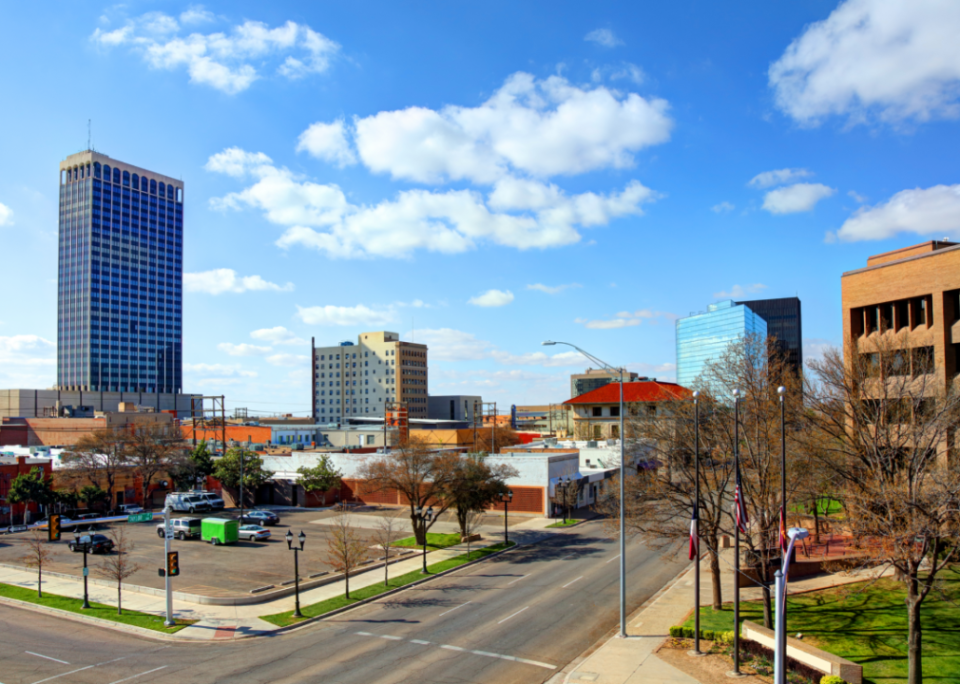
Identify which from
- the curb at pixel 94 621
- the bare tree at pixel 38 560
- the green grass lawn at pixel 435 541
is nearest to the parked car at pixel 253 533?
the green grass lawn at pixel 435 541

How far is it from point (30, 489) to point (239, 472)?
1798cm

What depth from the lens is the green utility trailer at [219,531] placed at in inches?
1797

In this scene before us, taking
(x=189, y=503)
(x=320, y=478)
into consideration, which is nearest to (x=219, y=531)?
(x=189, y=503)

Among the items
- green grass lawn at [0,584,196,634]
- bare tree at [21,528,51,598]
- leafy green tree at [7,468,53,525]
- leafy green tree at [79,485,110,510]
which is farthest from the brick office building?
leafy green tree at [7,468,53,525]

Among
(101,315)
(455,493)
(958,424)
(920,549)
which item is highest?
(101,315)

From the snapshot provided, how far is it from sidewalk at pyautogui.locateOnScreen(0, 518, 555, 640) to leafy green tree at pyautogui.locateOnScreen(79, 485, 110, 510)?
66.4 feet

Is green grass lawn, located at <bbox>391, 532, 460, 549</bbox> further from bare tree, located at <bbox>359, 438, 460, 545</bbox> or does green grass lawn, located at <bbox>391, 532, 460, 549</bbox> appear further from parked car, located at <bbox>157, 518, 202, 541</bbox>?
parked car, located at <bbox>157, 518, 202, 541</bbox>

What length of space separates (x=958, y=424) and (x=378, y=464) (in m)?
32.0

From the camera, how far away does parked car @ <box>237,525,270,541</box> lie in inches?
1839

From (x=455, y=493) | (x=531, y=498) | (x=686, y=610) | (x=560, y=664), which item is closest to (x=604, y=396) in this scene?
(x=531, y=498)

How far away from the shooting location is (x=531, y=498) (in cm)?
5728

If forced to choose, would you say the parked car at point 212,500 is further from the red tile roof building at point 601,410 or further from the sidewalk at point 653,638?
the red tile roof building at point 601,410

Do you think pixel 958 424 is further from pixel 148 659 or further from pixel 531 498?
pixel 531 498

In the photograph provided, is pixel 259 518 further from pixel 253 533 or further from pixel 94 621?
pixel 94 621
